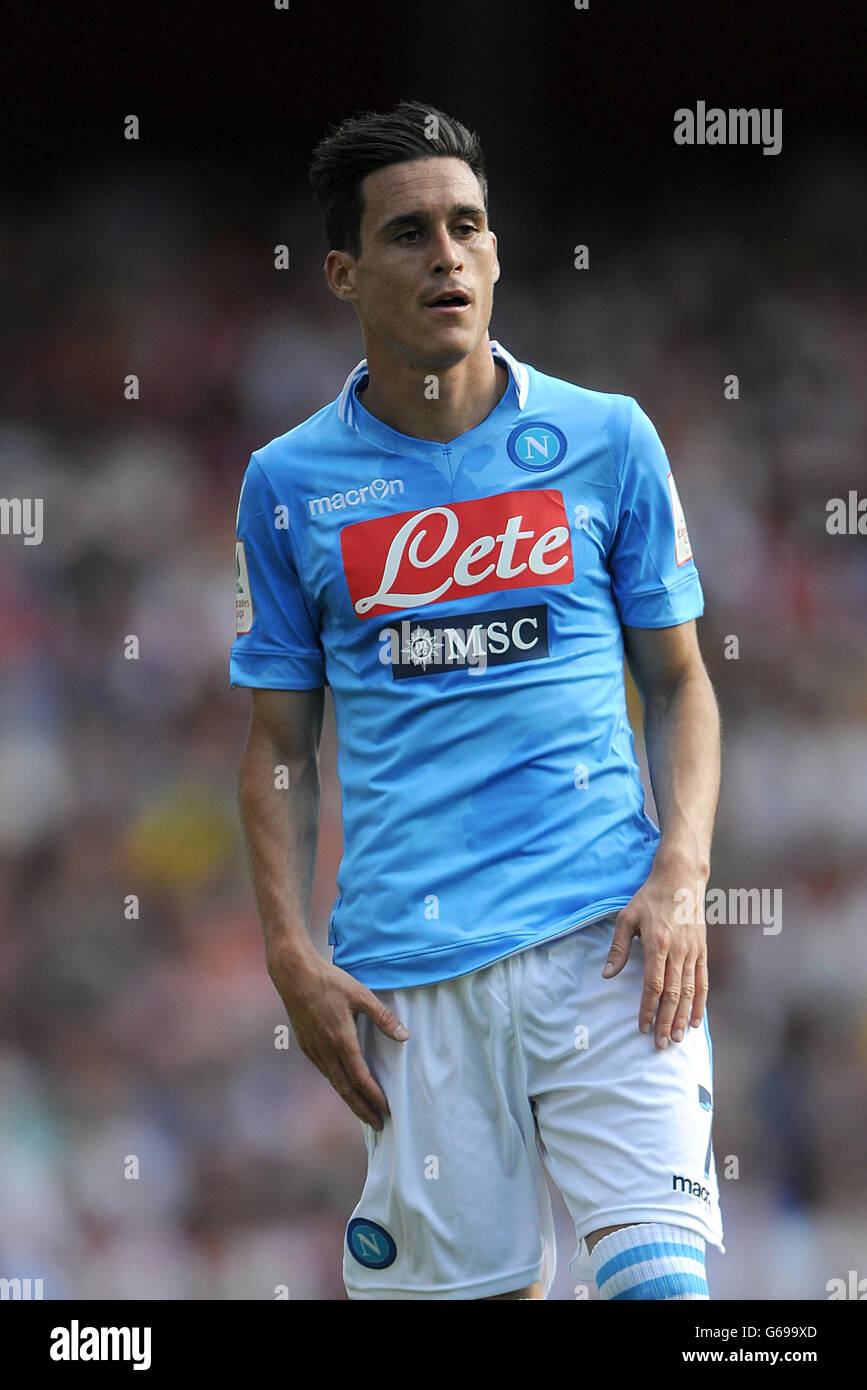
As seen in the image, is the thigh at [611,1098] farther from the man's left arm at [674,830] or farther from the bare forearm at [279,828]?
the bare forearm at [279,828]

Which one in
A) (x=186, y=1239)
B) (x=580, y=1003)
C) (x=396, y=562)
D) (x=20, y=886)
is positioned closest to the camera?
(x=580, y=1003)

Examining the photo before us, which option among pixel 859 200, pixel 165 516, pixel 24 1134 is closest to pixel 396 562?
pixel 165 516

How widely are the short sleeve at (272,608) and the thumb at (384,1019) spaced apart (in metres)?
0.49

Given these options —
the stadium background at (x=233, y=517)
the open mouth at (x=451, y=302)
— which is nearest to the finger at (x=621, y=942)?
the open mouth at (x=451, y=302)

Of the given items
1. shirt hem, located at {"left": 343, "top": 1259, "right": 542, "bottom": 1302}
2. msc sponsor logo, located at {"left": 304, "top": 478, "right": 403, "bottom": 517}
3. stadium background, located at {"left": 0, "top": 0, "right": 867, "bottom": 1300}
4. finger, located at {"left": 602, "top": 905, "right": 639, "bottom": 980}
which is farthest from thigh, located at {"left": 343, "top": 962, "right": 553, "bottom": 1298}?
stadium background, located at {"left": 0, "top": 0, "right": 867, "bottom": 1300}

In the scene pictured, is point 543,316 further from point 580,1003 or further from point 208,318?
point 580,1003

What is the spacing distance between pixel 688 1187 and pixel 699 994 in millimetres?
249

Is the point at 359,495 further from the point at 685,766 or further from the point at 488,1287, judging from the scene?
the point at 488,1287

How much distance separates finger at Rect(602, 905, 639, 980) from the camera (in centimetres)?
202

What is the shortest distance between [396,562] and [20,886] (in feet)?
7.33

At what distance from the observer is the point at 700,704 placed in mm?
2217

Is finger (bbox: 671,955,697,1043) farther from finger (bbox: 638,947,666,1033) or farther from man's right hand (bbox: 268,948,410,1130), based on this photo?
man's right hand (bbox: 268,948,410,1130)

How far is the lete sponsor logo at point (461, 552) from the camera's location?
215 centimetres

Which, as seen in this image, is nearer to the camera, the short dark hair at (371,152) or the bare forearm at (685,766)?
the bare forearm at (685,766)
